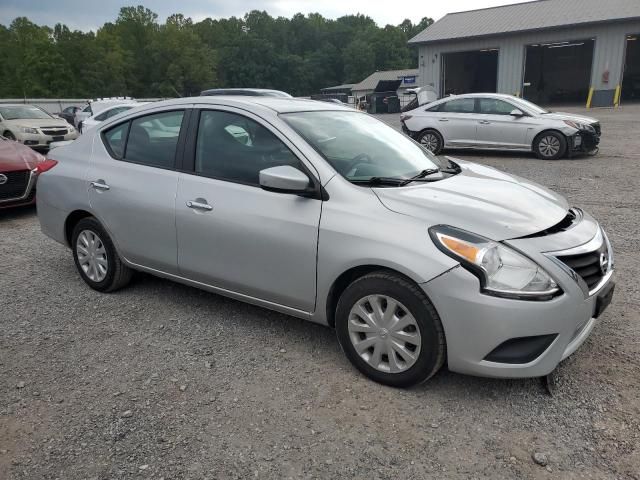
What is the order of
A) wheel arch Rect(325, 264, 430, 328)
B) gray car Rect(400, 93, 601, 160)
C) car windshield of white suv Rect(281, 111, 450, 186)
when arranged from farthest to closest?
1. gray car Rect(400, 93, 601, 160)
2. car windshield of white suv Rect(281, 111, 450, 186)
3. wheel arch Rect(325, 264, 430, 328)

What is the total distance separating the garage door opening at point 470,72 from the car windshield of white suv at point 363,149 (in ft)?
111

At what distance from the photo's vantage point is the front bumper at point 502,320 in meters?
2.64

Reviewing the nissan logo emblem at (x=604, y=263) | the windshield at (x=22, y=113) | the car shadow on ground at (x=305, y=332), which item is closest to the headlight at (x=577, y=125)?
the nissan logo emblem at (x=604, y=263)

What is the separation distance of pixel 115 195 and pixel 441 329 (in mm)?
2805

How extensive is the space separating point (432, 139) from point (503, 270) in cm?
1067

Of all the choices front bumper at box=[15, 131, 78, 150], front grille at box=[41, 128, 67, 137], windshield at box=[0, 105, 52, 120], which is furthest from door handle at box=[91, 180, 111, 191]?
windshield at box=[0, 105, 52, 120]

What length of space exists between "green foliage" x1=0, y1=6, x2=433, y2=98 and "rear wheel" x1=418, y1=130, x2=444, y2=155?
6258cm

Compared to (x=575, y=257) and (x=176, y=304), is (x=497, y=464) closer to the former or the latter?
(x=575, y=257)

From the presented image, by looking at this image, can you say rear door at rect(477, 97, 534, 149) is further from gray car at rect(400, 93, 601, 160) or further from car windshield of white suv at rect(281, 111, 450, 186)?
car windshield of white suv at rect(281, 111, 450, 186)

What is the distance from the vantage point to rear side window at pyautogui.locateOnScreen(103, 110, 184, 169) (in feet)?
13.1

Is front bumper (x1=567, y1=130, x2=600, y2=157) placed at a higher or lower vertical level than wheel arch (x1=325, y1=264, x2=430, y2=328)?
higher

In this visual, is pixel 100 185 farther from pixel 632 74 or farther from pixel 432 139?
pixel 632 74

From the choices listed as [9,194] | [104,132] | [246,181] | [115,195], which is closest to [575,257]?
[246,181]

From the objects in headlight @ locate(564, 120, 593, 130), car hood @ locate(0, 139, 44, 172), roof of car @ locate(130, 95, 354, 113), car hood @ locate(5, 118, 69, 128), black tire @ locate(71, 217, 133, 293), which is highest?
roof of car @ locate(130, 95, 354, 113)
